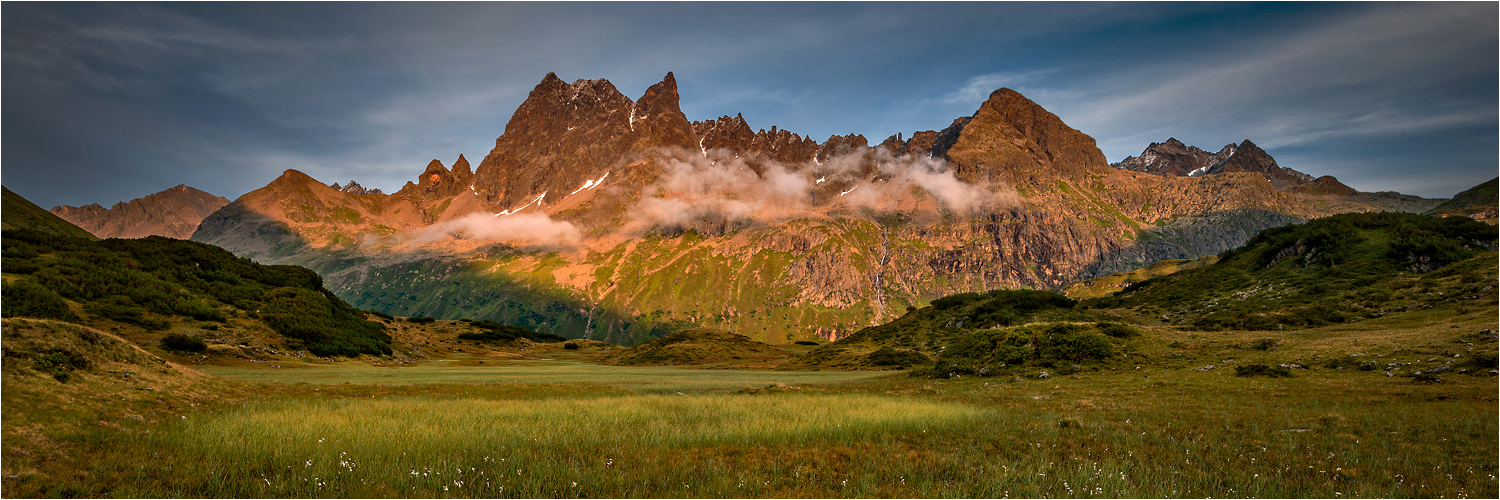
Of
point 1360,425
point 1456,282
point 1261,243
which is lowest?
point 1360,425

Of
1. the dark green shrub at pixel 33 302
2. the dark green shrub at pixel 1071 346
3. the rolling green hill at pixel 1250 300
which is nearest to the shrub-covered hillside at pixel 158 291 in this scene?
the dark green shrub at pixel 33 302

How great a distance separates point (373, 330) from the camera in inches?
3489

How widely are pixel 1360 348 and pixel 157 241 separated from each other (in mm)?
138321

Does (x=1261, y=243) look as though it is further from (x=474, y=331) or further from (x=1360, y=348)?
(x=474, y=331)

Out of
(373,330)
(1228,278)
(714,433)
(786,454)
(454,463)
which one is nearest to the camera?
(454,463)

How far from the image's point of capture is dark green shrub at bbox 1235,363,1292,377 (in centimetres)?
2930

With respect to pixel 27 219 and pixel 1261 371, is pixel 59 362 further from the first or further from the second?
pixel 27 219

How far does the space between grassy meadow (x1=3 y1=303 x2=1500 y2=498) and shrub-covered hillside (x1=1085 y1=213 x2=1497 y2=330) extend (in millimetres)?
31716

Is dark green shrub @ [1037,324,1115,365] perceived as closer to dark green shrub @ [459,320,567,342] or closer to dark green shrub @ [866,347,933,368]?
dark green shrub @ [866,347,933,368]

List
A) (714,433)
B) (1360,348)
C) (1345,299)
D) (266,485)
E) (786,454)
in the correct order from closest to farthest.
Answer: (266,485) → (786,454) → (714,433) → (1360,348) → (1345,299)

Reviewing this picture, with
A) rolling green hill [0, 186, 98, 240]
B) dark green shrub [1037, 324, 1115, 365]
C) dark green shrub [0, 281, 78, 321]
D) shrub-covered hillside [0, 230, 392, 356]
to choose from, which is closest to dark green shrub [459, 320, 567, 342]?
shrub-covered hillside [0, 230, 392, 356]

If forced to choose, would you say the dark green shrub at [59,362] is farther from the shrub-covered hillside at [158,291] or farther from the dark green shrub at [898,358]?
the dark green shrub at [898,358]

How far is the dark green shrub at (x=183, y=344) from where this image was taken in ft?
172

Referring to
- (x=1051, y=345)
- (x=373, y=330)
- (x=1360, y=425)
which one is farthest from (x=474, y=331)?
(x=1360, y=425)
